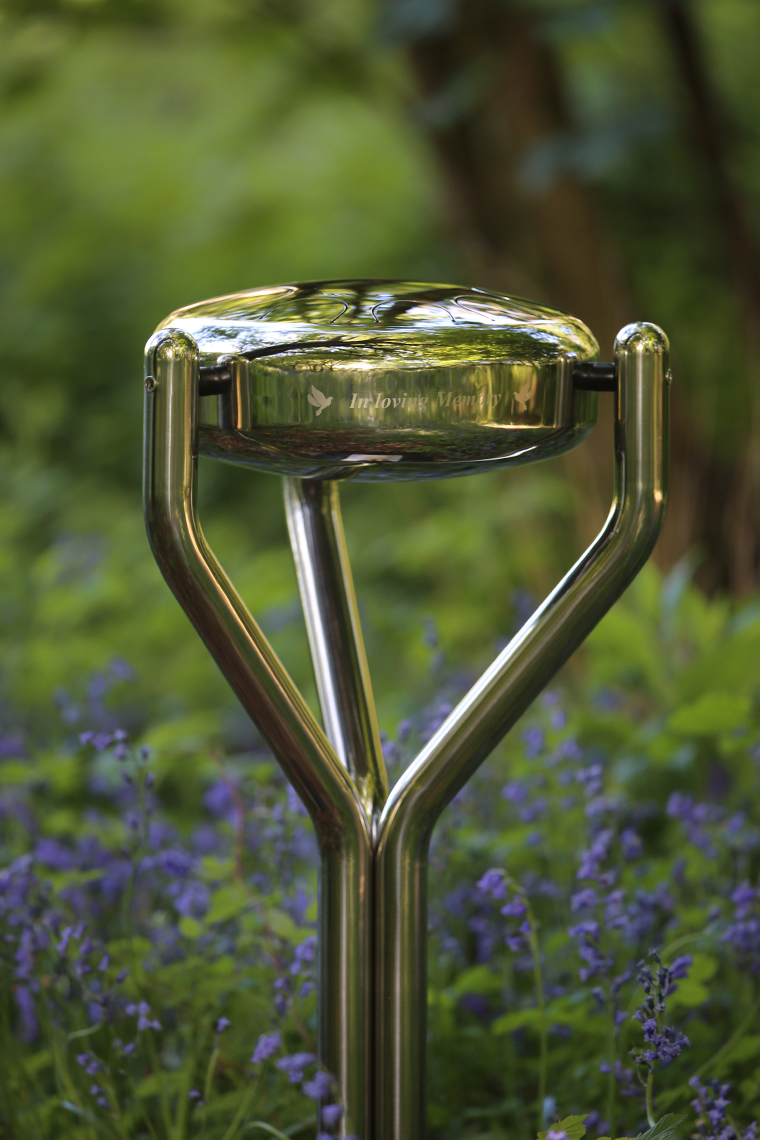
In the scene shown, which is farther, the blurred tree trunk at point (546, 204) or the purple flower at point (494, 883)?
the blurred tree trunk at point (546, 204)

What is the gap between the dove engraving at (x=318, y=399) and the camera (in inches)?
18.0

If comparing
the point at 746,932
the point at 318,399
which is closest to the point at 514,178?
the point at 746,932

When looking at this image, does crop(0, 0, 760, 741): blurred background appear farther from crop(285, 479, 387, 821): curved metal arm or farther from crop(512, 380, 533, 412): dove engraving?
→ crop(512, 380, 533, 412): dove engraving

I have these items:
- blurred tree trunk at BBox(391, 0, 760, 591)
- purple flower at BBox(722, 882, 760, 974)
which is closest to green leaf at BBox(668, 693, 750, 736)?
purple flower at BBox(722, 882, 760, 974)

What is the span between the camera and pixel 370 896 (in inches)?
20.8

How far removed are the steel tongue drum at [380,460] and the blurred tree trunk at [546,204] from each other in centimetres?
131

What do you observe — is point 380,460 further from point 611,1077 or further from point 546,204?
point 546,204

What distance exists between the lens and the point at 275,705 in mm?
494

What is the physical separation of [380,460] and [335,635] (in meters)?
0.14

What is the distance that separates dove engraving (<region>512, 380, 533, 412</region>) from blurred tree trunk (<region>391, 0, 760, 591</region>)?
1.35m

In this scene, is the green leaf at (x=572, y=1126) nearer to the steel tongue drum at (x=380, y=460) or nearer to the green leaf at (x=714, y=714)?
the steel tongue drum at (x=380, y=460)

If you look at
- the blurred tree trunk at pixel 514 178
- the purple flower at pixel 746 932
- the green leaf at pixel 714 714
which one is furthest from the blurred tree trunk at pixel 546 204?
the purple flower at pixel 746 932

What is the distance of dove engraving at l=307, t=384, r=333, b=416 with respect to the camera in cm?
46

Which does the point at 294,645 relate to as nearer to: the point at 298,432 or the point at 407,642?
the point at 407,642
